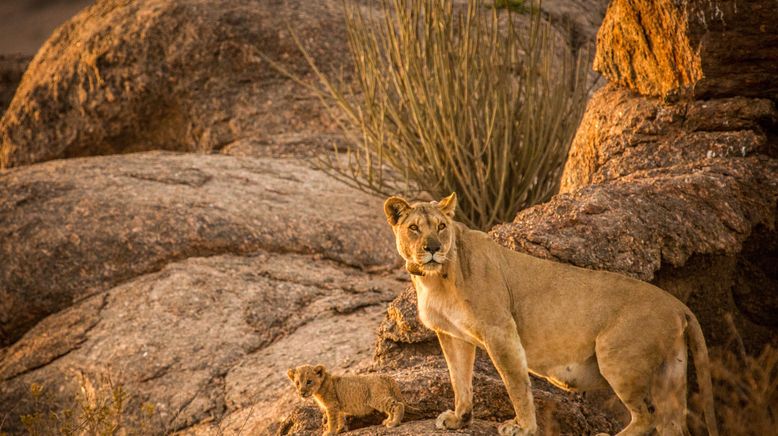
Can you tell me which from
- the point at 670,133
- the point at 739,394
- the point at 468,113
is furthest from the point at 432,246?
the point at 468,113

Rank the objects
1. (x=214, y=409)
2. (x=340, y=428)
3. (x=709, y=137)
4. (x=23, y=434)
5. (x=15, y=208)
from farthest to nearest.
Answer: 1. (x=15, y=208)
2. (x=23, y=434)
3. (x=214, y=409)
4. (x=709, y=137)
5. (x=340, y=428)

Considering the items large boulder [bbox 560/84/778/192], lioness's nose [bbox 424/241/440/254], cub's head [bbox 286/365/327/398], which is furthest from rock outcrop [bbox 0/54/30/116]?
lioness's nose [bbox 424/241/440/254]

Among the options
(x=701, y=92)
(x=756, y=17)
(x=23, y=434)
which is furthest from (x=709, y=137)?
(x=23, y=434)

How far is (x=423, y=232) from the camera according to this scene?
16.1 ft

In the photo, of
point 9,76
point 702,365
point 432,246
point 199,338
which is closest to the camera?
point 432,246

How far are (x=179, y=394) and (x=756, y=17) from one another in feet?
16.8

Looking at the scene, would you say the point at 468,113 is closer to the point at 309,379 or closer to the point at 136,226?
the point at 136,226

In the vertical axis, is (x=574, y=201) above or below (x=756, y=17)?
below

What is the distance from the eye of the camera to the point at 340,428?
5.82 meters

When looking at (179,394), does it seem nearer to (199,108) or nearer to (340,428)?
(340,428)

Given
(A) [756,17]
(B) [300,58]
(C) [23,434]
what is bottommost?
(C) [23,434]

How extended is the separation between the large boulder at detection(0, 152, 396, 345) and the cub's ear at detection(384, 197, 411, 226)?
5.28 m

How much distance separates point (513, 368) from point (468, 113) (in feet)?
19.3

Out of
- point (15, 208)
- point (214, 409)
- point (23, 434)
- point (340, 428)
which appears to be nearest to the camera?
point (340, 428)
